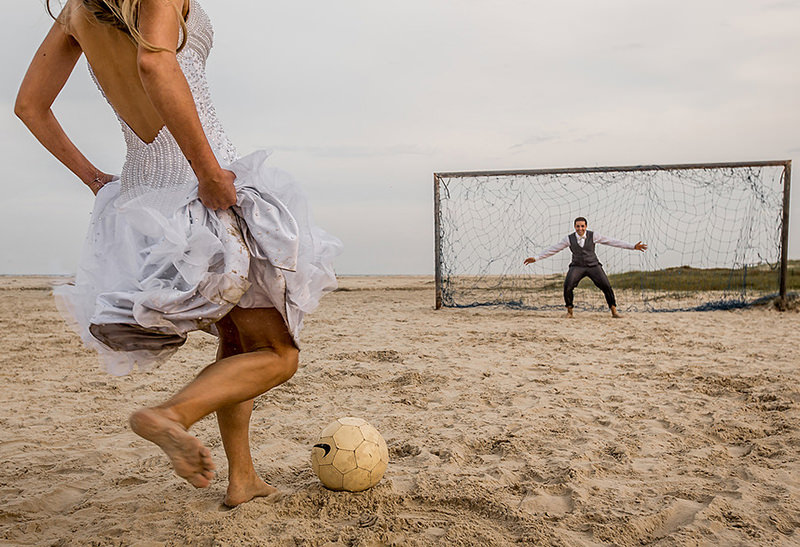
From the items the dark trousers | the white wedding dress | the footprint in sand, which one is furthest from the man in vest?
the white wedding dress

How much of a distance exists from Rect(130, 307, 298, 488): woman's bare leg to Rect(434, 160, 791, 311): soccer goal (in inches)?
357

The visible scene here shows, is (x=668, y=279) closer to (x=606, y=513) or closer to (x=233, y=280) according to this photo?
(x=606, y=513)

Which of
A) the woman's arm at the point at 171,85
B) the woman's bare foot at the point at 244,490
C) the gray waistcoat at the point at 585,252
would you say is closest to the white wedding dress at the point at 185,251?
the woman's arm at the point at 171,85

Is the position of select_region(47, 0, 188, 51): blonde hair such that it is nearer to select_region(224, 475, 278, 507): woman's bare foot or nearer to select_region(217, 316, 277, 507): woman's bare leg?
select_region(217, 316, 277, 507): woman's bare leg

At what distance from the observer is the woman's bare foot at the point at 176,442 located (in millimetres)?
1679

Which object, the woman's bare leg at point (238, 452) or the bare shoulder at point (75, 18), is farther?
the woman's bare leg at point (238, 452)

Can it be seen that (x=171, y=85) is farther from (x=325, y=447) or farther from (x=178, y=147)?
(x=325, y=447)

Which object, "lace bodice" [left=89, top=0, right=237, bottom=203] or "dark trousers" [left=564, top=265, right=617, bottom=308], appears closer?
"lace bodice" [left=89, top=0, right=237, bottom=203]

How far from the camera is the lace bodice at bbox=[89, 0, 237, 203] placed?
2.09 metres

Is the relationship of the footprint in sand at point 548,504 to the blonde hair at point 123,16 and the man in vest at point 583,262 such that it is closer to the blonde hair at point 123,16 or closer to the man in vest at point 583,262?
the blonde hair at point 123,16

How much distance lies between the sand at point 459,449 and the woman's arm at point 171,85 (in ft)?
4.28

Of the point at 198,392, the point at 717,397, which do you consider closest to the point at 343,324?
the point at 717,397

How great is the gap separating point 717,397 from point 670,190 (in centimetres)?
802

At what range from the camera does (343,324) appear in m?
9.10
